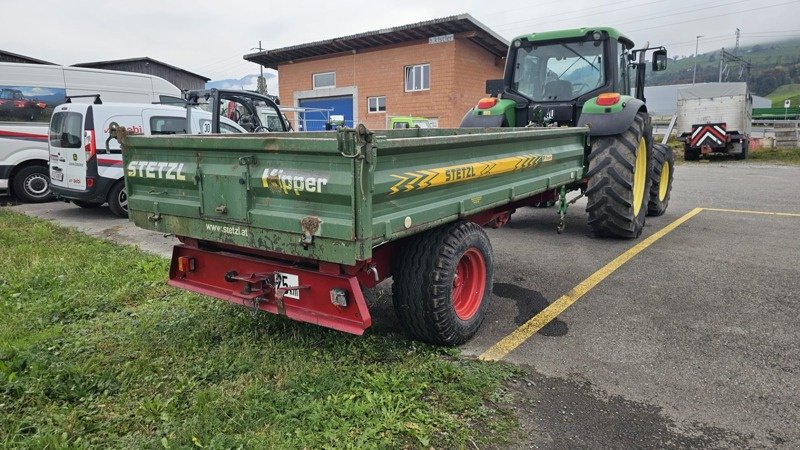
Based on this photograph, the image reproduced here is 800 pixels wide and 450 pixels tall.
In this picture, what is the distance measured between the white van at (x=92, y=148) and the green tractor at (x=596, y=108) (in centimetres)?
520

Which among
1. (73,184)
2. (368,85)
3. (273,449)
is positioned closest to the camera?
(273,449)

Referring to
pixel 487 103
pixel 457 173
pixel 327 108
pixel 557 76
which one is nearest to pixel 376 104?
pixel 327 108

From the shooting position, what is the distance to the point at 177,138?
3.53m

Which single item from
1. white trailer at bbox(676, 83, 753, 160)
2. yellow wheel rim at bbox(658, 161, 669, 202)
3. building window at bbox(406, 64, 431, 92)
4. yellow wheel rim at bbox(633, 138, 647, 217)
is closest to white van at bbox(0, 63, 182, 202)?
yellow wheel rim at bbox(633, 138, 647, 217)

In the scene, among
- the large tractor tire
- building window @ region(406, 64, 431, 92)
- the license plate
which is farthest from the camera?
building window @ region(406, 64, 431, 92)

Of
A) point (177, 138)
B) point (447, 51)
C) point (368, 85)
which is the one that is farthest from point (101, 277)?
point (368, 85)

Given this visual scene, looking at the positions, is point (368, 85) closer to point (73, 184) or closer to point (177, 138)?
point (73, 184)

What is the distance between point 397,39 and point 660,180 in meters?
16.4

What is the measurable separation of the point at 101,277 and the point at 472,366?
3680 millimetres

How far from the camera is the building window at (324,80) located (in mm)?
25125

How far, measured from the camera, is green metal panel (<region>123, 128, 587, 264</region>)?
2.83 m

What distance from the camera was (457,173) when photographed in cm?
354

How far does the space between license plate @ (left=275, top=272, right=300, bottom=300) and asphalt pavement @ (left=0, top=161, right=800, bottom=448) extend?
0.78 m

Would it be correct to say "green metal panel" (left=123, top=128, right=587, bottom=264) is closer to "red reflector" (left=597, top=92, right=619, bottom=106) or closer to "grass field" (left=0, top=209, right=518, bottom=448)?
"grass field" (left=0, top=209, right=518, bottom=448)
